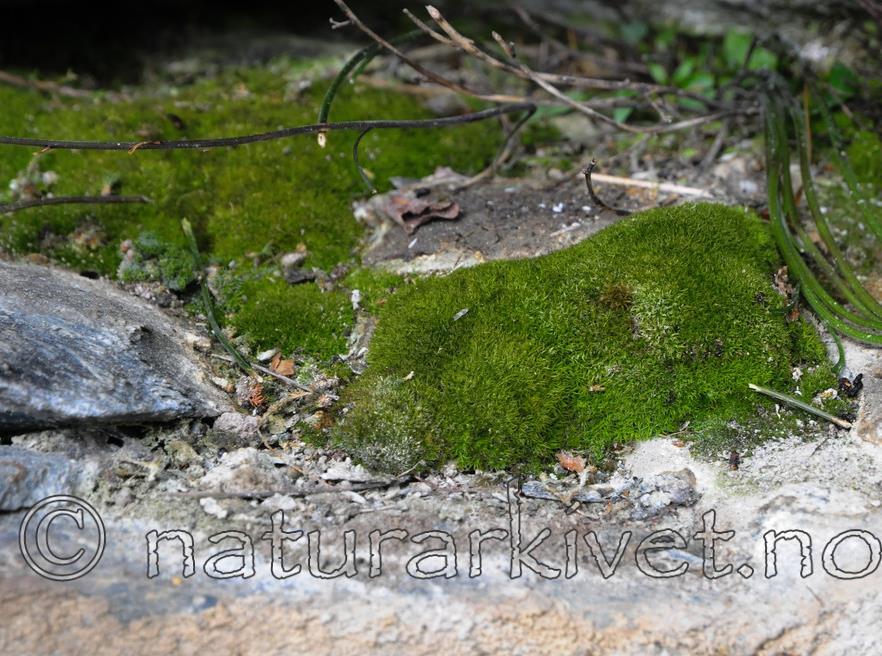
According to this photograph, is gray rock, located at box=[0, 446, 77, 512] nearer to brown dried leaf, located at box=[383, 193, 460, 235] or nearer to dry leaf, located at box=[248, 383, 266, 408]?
dry leaf, located at box=[248, 383, 266, 408]

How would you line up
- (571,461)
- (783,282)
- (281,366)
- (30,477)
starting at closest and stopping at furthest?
(30,477)
(571,461)
(281,366)
(783,282)

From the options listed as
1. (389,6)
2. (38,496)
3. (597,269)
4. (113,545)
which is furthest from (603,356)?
(389,6)

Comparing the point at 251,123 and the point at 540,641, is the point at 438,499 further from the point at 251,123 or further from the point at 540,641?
the point at 251,123

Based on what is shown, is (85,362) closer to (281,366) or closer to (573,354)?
(281,366)

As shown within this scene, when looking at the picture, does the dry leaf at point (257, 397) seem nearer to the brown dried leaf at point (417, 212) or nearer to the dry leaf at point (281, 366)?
the dry leaf at point (281, 366)

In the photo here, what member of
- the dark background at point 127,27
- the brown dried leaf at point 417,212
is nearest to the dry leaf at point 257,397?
the brown dried leaf at point 417,212

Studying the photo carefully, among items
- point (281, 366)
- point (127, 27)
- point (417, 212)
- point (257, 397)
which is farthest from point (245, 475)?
point (127, 27)

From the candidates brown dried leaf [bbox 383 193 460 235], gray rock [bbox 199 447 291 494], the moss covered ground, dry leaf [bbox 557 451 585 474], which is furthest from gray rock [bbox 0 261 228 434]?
dry leaf [bbox 557 451 585 474]
